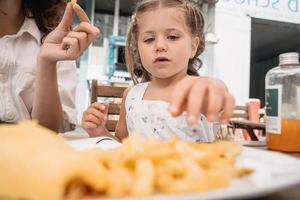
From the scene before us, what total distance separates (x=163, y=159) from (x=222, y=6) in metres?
4.59

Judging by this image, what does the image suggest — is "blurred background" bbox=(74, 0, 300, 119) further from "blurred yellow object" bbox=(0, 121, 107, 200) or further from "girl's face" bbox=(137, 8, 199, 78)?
"blurred yellow object" bbox=(0, 121, 107, 200)

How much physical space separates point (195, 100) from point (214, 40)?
4.12m

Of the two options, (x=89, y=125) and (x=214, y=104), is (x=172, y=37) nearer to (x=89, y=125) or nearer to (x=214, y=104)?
(x=89, y=125)

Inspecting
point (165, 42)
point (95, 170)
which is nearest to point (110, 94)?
point (165, 42)

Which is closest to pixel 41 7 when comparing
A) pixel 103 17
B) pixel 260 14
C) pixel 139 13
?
pixel 139 13

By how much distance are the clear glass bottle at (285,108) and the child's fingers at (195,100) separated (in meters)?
0.34

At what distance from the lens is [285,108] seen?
27.1 inches

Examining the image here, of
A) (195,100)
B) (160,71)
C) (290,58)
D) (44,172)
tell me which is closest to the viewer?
(44,172)

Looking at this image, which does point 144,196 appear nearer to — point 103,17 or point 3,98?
point 3,98

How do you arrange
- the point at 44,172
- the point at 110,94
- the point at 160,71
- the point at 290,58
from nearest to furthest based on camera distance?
the point at 44,172 → the point at 290,58 → the point at 160,71 → the point at 110,94

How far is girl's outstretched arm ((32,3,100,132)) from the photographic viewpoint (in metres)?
0.71

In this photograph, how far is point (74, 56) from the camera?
738 millimetres

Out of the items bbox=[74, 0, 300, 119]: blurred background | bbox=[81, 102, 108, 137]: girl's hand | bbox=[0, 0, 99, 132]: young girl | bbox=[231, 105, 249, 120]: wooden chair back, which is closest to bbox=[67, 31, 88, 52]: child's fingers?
bbox=[0, 0, 99, 132]: young girl

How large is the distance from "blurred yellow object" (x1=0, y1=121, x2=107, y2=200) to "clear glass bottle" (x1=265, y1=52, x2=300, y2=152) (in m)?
0.51
